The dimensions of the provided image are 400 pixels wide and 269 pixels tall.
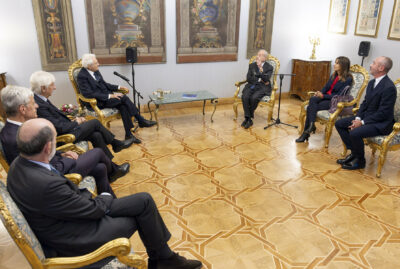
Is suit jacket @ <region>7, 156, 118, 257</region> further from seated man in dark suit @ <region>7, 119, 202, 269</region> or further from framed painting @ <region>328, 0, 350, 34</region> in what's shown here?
framed painting @ <region>328, 0, 350, 34</region>

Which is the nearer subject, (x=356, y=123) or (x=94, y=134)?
(x=94, y=134)

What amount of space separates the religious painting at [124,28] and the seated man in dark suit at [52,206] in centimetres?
421

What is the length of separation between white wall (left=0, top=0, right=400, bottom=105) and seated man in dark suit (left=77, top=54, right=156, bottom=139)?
3.20 ft

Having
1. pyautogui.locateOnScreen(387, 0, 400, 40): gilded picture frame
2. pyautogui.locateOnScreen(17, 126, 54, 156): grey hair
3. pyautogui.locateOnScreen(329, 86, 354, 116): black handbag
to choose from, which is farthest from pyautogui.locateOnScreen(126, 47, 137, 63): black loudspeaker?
pyautogui.locateOnScreen(387, 0, 400, 40): gilded picture frame

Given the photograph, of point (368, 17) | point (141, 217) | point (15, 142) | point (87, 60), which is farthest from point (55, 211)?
point (368, 17)

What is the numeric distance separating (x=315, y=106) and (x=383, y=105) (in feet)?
3.65

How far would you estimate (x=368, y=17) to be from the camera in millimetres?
5934

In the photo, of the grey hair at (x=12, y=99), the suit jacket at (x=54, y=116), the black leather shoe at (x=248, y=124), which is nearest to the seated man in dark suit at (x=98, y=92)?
the suit jacket at (x=54, y=116)

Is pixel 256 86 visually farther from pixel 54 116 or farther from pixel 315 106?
pixel 54 116

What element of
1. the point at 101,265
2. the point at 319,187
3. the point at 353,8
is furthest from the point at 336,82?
the point at 101,265

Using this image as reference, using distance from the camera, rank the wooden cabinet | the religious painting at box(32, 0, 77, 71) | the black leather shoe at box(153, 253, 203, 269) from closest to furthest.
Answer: the black leather shoe at box(153, 253, 203, 269) < the religious painting at box(32, 0, 77, 71) < the wooden cabinet

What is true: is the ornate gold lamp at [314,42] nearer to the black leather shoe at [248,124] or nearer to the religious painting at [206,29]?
the religious painting at [206,29]

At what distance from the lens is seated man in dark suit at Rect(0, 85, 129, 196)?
8.42 ft

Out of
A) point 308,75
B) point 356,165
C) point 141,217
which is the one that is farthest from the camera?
point 308,75
